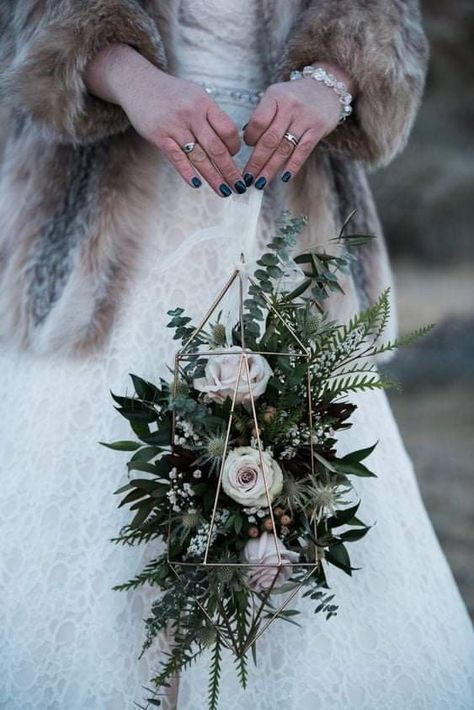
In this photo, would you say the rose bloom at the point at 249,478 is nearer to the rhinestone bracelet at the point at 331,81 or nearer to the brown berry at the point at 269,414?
the brown berry at the point at 269,414

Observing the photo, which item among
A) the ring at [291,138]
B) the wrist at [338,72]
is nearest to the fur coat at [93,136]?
the wrist at [338,72]

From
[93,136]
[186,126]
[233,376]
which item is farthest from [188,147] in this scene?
[233,376]

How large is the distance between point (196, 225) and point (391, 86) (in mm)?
302

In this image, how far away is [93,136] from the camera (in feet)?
4.27

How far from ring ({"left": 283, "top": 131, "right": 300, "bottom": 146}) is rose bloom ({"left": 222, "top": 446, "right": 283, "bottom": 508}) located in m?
0.37

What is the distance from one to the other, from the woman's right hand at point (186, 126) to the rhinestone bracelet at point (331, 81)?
160 millimetres

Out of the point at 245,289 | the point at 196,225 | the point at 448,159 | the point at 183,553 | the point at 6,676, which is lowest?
the point at 6,676

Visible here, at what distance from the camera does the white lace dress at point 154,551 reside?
1192 mm

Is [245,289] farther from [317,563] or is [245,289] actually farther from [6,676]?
[6,676]

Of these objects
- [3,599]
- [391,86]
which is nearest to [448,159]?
[391,86]

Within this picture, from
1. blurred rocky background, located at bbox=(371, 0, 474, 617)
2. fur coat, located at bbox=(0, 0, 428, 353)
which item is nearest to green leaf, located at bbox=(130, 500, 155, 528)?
fur coat, located at bbox=(0, 0, 428, 353)

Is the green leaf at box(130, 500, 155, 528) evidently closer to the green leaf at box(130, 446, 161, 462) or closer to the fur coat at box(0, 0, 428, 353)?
the green leaf at box(130, 446, 161, 462)

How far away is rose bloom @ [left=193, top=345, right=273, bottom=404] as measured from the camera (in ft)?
3.38

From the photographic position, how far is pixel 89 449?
1263mm
